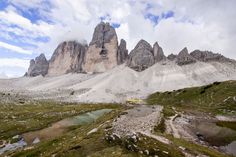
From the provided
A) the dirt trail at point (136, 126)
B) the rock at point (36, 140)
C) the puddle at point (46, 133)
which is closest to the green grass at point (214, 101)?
the puddle at point (46, 133)

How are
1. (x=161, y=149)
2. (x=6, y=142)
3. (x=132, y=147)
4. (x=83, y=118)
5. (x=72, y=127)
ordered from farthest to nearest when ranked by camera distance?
(x=83, y=118)
(x=72, y=127)
(x=6, y=142)
(x=161, y=149)
(x=132, y=147)

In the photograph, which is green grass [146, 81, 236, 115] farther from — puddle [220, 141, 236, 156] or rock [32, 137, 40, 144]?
rock [32, 137, 40, 144]

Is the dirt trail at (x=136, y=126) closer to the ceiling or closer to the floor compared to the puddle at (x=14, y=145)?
closer to the ceiling

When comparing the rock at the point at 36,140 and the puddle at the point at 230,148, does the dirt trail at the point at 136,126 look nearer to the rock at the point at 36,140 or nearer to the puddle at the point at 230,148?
the puddle at the point at 230,148

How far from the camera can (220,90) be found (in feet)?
597

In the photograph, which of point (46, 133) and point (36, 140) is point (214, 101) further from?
point (36, 140)

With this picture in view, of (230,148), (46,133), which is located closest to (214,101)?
(46,133)

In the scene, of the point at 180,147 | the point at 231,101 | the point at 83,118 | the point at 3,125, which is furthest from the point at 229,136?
the point at 231,101

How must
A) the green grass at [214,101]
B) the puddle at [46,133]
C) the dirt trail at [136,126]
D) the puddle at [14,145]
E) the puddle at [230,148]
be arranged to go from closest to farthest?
the dirt trail at [136,126], the puddle at [230,148], the puddle at [14,145], the puddle at [46,133], the green grass at [214,101]

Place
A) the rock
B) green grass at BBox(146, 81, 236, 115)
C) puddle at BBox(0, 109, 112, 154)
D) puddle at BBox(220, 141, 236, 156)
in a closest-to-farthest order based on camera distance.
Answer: puddle at BBox(220, 141, 236, 156) → puddle at BBox(0, 109, 112, 154) → the rock → green grass at BBox(146, 81, 236, 115)

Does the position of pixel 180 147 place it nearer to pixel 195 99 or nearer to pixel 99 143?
pixel 99 143

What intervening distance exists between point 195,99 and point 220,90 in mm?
16404

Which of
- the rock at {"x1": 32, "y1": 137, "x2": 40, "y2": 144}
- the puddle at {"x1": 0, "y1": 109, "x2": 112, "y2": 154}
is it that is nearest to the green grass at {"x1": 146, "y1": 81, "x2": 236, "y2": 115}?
the puddle at {"x1": 0, "y1": 109, "x2": 112, "y2": 154}

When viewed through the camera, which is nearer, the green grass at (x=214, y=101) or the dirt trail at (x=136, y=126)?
the dirt trail at (x=136, y=126)
